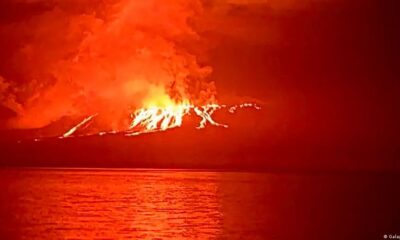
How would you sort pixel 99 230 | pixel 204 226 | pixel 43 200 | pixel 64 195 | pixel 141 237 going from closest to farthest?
pixel 141 237
pixel 99 230
pixel 204 226
pixel 43 200
pixel 64 195

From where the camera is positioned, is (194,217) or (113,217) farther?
(194,217)

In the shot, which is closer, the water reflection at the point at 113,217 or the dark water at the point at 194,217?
the water reflection at the point at 113,217

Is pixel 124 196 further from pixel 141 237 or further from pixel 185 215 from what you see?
pixel 141 237

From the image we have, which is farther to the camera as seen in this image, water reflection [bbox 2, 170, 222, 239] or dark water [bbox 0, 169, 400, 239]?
dark water [bbox 0, 169, 400, 239]

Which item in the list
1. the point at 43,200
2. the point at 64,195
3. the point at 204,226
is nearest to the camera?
the point at 204,226

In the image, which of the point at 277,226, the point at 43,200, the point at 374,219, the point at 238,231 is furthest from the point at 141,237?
the point at 43,200

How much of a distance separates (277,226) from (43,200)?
1627cm

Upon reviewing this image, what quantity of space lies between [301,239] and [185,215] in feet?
25.6

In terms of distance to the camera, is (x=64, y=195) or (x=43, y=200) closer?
(x=43, y=200)

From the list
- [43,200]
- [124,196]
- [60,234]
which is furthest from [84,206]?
[60,234]

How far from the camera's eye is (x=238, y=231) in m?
25.4

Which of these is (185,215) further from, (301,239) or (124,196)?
(124,196)

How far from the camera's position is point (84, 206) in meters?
35.3

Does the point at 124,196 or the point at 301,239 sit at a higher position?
the point at 124,196
